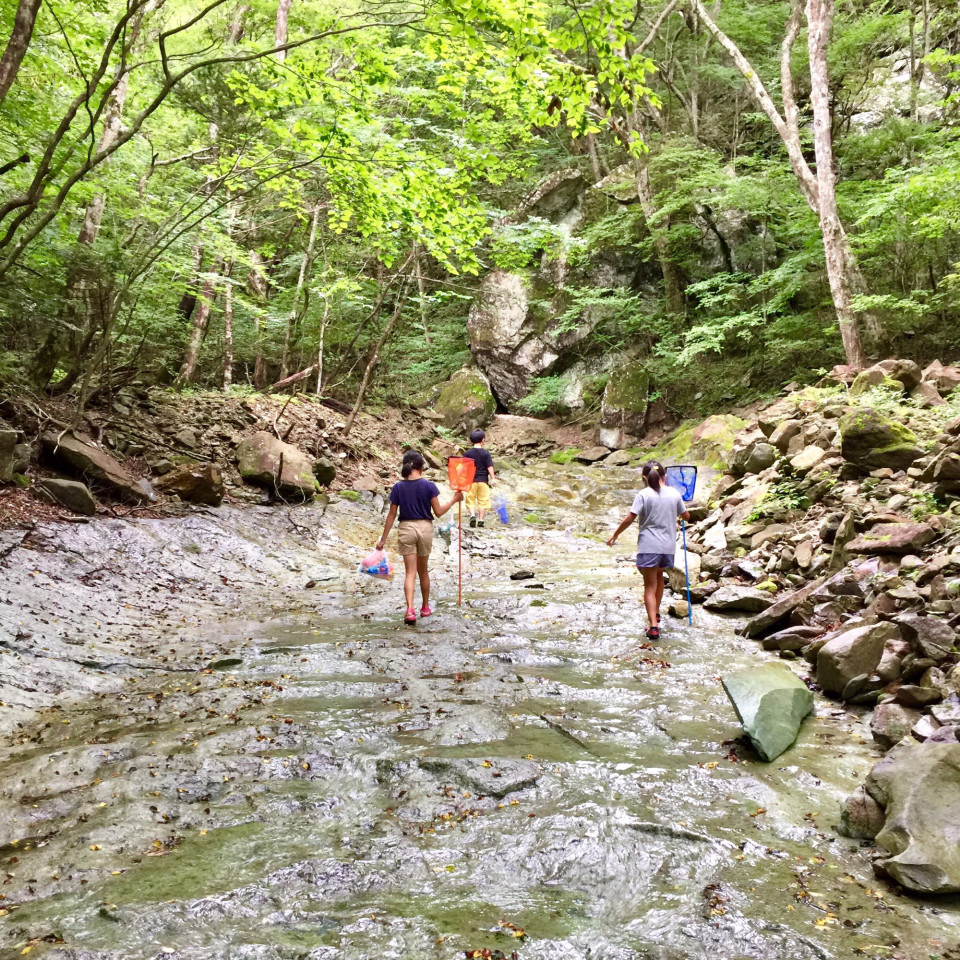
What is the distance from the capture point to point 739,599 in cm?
745

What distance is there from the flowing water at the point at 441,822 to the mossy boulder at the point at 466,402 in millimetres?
17729

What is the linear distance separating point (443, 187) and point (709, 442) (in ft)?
35.7

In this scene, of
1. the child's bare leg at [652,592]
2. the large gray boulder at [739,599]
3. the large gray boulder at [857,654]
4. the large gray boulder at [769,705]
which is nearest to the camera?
the large gray boulder at [769,705]

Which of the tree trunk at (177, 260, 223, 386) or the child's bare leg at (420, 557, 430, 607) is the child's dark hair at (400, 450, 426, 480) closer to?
the child's bare leg at (420, 557, 430, 607)

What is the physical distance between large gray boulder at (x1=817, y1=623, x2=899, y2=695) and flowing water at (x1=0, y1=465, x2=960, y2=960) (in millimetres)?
242

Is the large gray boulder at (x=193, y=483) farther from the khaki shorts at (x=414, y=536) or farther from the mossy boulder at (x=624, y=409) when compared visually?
Answer: the mossy boulder at (x=624, y=409)

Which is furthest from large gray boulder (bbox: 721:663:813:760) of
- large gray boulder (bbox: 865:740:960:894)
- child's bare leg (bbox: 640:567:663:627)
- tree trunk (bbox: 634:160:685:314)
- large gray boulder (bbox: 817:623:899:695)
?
tree trunk (bbox: 634:160:685:314)

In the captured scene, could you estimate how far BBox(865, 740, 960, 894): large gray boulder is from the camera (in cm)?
272

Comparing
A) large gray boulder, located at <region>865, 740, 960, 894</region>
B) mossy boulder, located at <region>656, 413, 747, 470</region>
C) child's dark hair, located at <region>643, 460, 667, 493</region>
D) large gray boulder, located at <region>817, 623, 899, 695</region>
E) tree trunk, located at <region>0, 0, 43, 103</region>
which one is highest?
tree trunk, located at <region>0, 0, 43, 103</region>

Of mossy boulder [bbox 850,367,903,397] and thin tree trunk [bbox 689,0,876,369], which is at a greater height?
thin tree trunk [bbox 689,0,876,369]

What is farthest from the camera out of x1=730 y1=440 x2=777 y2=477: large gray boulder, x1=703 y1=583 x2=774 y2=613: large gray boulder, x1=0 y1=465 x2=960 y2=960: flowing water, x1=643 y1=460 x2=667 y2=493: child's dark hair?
x1=730 y1=440 x2=777 y2=477: large gray boulder

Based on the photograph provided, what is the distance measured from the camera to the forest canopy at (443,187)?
7.88 meters

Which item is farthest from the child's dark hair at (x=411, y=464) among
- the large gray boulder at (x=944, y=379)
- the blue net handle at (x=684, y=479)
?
the large gray boulder at (x=944, y=379)

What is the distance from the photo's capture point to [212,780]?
3727 millimetres
